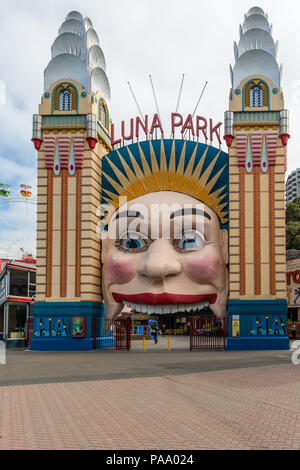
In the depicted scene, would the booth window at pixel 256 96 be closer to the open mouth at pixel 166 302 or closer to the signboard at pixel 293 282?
the open mouth at pixel 166 302

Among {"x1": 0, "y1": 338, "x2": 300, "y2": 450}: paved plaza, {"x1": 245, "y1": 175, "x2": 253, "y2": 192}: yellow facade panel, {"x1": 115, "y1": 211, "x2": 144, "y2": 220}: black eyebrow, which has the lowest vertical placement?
{"x1": 0, "y1": 338, "x2": 300, "y2": 450}: paved plaza

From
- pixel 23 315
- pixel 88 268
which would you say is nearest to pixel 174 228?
pixel 88 268

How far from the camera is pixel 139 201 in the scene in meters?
28.9

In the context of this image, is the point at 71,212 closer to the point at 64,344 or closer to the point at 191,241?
the point at 191,241

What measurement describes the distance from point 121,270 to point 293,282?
19.5 meters

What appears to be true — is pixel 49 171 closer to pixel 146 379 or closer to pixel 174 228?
pixel 174 228

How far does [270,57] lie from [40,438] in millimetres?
25741

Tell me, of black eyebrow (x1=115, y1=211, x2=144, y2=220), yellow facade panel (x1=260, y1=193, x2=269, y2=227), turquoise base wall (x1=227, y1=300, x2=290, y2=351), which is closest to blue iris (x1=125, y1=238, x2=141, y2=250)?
black eyebrow (x1=115, y1=211, x2=144, y2=220)

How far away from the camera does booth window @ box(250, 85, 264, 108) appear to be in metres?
29.0

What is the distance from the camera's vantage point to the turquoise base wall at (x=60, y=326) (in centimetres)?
2834

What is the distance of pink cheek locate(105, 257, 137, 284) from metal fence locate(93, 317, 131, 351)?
7.48 feet

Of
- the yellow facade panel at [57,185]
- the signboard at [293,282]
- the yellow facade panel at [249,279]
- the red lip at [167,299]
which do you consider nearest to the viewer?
the red lip at [167,299]

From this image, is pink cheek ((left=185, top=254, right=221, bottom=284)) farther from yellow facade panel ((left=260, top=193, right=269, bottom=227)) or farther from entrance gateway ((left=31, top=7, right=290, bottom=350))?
yellow facade panel ((left=260, top=193, right=269, bottom=227))

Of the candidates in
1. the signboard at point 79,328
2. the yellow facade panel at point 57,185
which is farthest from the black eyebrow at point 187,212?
the signboard at point 79,328
